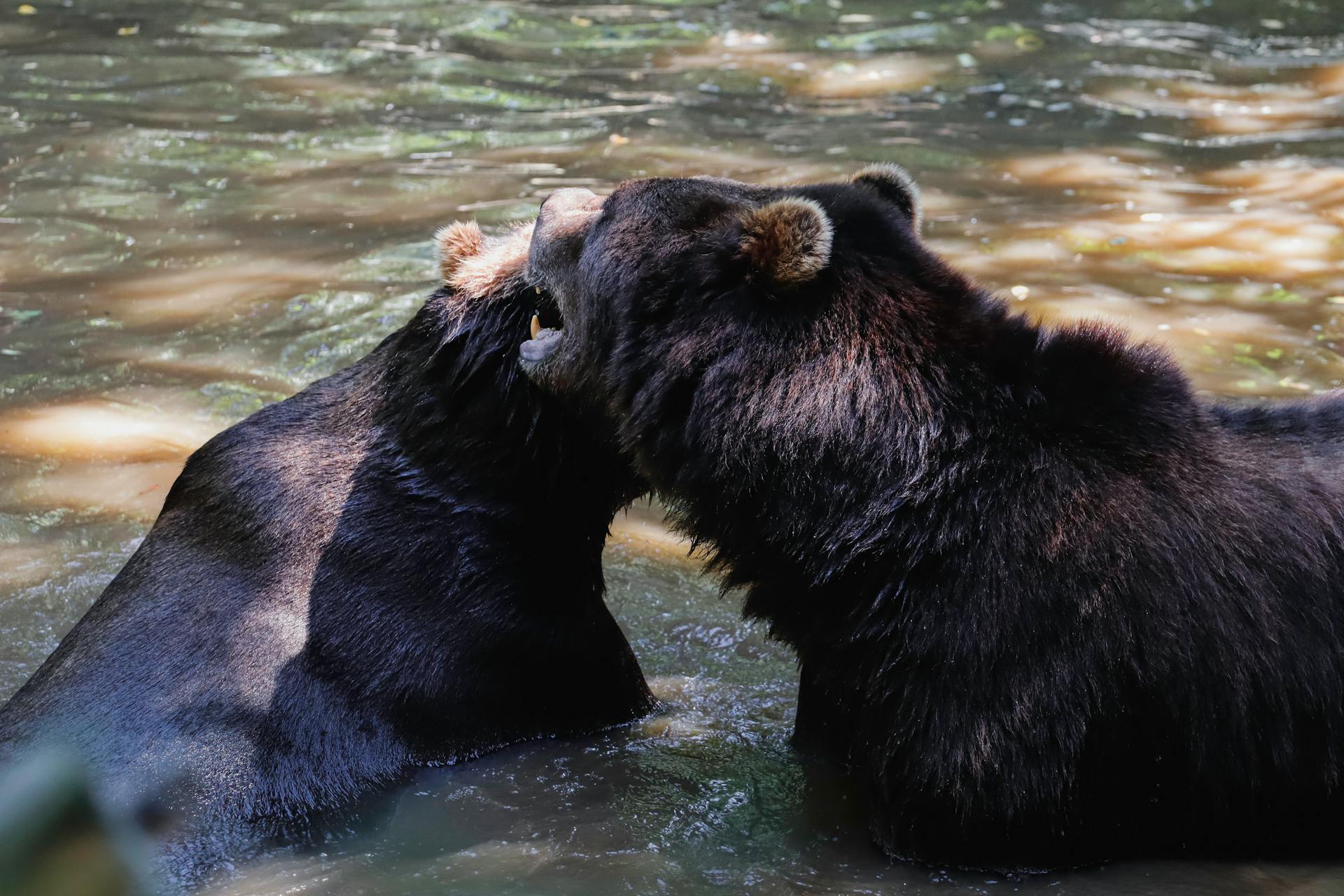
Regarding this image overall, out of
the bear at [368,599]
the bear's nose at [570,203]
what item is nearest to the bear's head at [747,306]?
the bear's nose at [570,203]

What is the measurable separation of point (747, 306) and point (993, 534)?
105 cm

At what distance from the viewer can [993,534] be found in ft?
15.1

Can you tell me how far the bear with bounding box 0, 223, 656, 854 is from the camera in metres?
5.07

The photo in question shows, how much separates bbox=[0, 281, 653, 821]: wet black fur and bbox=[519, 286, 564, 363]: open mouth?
60 millimetres

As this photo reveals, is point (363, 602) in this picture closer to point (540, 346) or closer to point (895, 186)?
point (540, 346)

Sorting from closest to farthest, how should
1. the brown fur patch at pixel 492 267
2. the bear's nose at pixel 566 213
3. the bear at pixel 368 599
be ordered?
the bear at pixel 368 599, the bear's nose at pixel 566 213, the brown fur patch at pixel 492 267

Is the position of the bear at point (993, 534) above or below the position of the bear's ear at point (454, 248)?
below

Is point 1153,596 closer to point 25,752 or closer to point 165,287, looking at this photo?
point 25,752

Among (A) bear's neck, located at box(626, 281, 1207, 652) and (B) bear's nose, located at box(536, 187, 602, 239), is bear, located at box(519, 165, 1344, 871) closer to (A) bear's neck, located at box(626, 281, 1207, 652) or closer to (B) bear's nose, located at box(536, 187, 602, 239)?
(A) bear's neck, located at box(626, 281, 1207, 652)

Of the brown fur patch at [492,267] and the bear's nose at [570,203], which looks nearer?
the bear's nose at [570,203]

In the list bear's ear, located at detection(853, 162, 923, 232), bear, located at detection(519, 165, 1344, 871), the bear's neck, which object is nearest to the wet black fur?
bear, located at detection(519, 165, 1344, 871)

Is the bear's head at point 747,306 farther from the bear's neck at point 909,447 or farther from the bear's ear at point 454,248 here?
the bear's ear at point 454,248

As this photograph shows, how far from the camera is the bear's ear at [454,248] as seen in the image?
19.5 feet

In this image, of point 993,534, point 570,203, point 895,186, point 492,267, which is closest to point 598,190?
point 492,267
